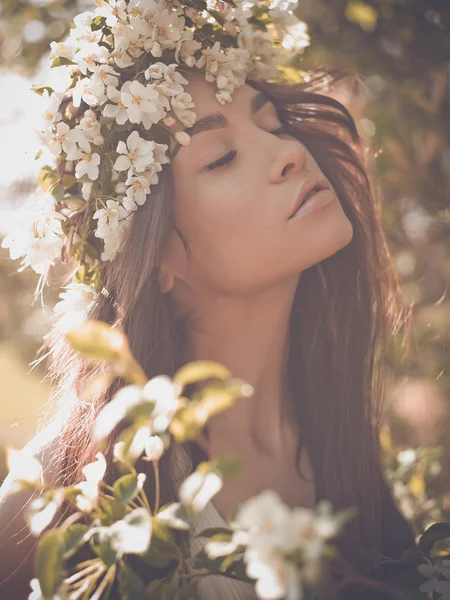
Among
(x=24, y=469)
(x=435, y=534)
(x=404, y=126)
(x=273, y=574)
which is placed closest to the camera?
(x=273, y=574)

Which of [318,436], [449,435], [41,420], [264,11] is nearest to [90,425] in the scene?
[41,420]

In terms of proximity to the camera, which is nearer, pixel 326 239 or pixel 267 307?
pixel 326 239

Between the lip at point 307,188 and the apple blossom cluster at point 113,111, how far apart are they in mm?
266

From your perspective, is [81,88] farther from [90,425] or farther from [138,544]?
[138,544]

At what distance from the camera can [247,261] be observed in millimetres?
1360

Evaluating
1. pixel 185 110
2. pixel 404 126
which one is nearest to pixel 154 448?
pixel 185 110

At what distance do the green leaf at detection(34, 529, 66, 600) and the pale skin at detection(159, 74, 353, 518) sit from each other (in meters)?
0.76

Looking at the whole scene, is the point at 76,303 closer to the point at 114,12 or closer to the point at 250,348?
the point at 250,348

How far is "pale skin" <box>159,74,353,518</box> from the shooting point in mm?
1346

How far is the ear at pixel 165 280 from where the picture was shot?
1489mm

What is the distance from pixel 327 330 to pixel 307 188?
51 centimetres

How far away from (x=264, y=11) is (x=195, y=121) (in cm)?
47

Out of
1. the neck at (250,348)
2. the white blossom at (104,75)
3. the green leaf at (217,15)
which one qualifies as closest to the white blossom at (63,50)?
the white blossom at (104,75)

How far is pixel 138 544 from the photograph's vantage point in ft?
2.27
